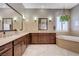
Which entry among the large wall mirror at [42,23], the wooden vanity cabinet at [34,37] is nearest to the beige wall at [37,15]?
the large wall mirror at [42,23]

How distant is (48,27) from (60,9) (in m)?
1.43

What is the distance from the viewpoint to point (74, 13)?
802cm

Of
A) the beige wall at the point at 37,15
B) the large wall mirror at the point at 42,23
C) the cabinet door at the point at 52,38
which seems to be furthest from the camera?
the large wall mirror at the point at 42,23

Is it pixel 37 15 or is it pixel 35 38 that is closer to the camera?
pixel 35 38

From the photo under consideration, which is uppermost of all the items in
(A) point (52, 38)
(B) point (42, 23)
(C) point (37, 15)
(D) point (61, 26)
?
(C) point (37, 15)

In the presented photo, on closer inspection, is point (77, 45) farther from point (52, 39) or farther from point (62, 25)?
point (62, 25)

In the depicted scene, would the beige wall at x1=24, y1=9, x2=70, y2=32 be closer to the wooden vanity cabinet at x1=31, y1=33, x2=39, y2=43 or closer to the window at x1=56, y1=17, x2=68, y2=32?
the window at x1=56, y1=17, x2=68, y2=32

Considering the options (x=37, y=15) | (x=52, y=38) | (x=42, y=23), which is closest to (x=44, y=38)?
(x=52, y=38)

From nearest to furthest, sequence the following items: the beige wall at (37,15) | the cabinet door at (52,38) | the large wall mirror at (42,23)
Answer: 1. the cabinet door at (52,38)
2. the beige wall at (37,15)
3. the large wall mirror at (42,23)

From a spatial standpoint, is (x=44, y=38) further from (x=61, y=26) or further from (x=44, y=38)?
(x=61, y=26)

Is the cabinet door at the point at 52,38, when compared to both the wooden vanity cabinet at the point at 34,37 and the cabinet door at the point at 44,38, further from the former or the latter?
the wooden vanity cabinet at the point at 34,37

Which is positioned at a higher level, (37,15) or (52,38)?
(37,15)

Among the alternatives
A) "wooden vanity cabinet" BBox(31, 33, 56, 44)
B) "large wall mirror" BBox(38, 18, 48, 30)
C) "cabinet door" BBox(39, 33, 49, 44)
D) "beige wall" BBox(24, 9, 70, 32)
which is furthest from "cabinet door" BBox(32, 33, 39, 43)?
"large wall mirror" BBox(38, 18, 48, 30)

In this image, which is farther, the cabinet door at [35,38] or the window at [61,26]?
the window at [61,26]
